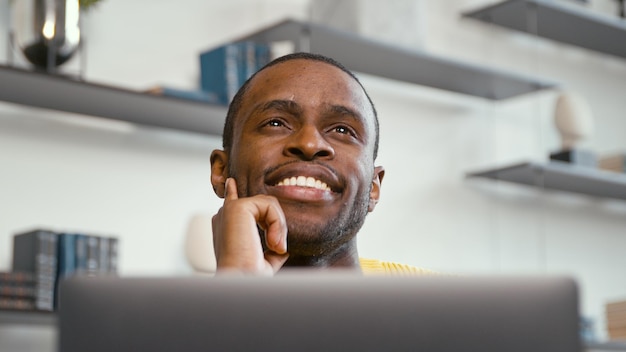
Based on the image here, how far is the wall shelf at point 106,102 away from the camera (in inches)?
108

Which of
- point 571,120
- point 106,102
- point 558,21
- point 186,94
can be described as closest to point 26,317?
point 106,102

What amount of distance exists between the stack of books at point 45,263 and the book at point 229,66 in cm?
59

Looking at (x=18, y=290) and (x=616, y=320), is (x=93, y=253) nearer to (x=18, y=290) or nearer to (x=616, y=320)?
(x=18, y=290)

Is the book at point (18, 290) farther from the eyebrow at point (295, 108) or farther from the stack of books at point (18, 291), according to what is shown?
the eyebrow at point (295, 108)

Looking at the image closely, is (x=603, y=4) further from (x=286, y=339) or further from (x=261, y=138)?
(x=286, y=339)

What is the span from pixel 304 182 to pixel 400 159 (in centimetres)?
230

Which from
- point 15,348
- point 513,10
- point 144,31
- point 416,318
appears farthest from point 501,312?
point 513,10

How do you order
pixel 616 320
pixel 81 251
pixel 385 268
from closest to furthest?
pixel 385 268
pixel 81 251
pixel 616 320

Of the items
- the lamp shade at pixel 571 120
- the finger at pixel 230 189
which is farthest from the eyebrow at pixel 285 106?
the lamp shade at pixel 571 120

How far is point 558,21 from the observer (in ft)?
13.4

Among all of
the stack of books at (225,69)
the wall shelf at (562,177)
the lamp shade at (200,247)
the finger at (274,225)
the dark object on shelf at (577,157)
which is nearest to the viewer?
the finger at (274,225)

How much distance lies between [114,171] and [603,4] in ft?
7.80

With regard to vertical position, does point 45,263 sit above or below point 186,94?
below

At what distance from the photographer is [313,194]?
4.72ft
